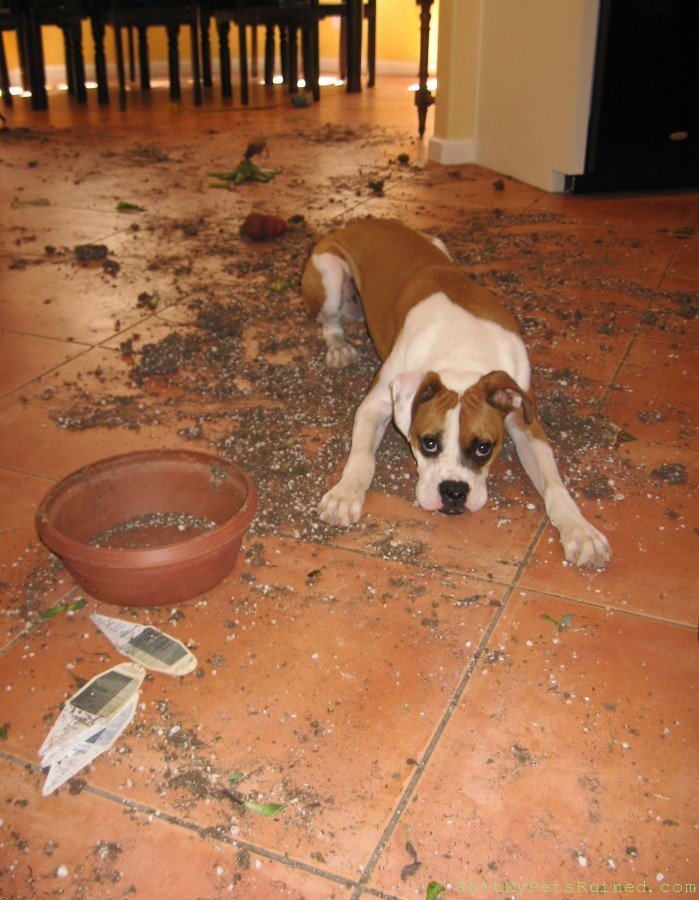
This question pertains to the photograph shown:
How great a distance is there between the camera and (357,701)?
1.97 metres

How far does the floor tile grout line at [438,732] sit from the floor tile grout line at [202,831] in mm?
57

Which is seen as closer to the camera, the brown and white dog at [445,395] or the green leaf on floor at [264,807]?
the green leaf on floor at [264,807]

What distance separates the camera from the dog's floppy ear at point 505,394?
241 cm

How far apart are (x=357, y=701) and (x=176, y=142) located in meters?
6.97

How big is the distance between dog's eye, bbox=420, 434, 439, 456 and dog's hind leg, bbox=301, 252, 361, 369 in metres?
1.25

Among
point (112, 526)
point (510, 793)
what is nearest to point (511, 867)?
point (510, 793)

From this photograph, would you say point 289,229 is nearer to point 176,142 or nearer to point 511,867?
point 176,142

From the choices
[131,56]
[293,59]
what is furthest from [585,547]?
[131,56]

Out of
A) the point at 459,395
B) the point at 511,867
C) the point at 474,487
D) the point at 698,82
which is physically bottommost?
the point at 511,867

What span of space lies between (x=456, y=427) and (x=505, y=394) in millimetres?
180

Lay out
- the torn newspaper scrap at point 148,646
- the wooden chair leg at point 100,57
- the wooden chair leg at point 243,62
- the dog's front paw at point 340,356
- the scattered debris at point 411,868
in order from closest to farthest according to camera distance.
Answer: the scattered debris at point 411,868 → the torn newspaper scrap at point 148,646 → the dog's front paw at point 340,356 → the wooden chair leg at point 243,62 → the wooden chair leg at point 100,57

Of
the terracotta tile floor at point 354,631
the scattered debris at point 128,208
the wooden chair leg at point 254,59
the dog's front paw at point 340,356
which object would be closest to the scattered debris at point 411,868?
the terracotta tile floor at point 354,631

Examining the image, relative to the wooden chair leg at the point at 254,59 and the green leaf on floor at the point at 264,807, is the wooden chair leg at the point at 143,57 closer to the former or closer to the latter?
the wooden chair leg at the point at 254,59

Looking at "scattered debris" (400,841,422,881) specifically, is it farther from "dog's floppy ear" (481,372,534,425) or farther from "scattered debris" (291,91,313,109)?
"scattered debris" (291,91,313,109)
